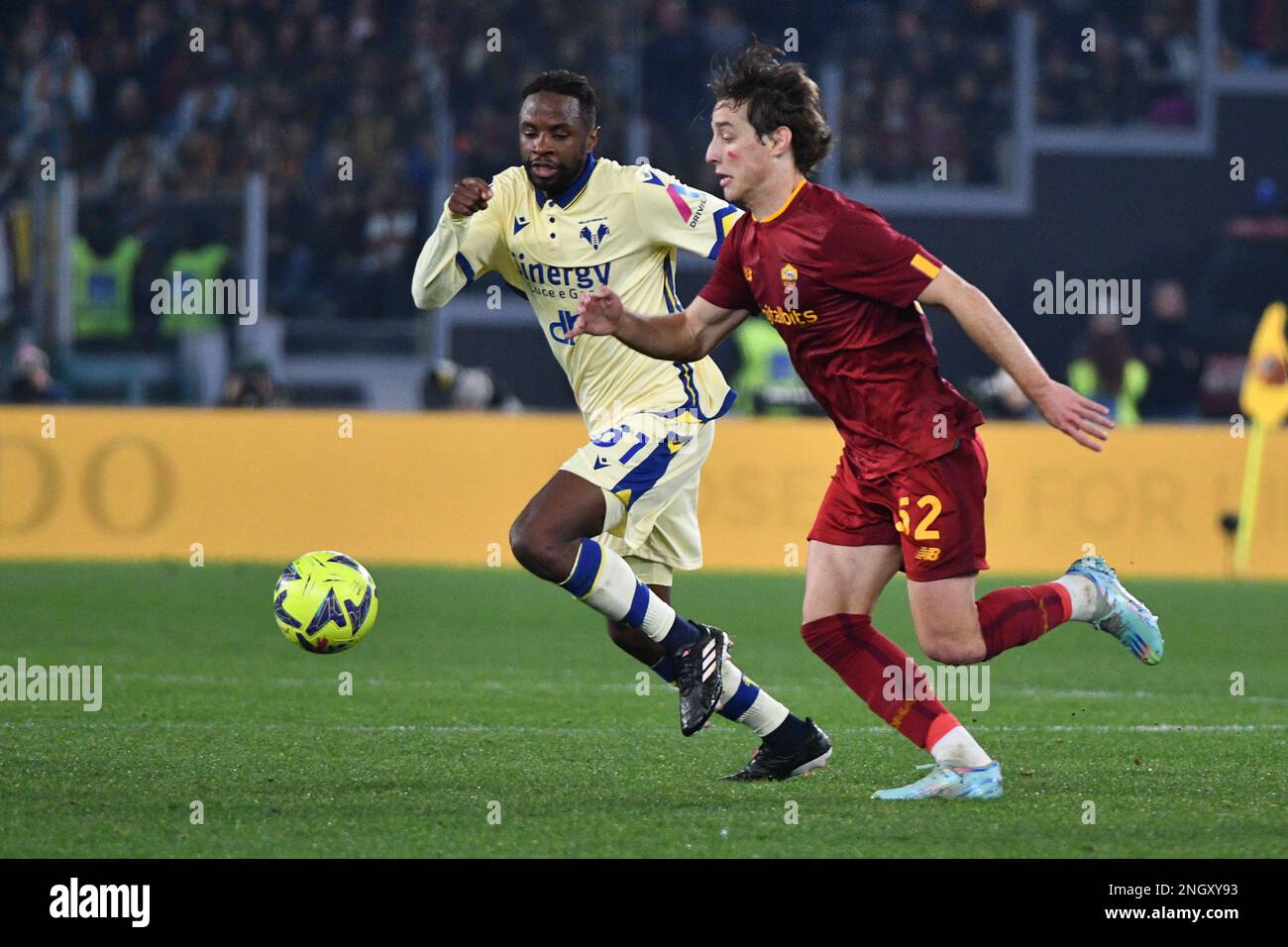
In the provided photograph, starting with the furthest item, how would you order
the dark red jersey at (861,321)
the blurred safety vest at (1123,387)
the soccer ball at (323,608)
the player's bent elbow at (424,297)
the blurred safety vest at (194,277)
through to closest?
the blurred safety vest at (1123,387) → the blurred safety vest at (194,277) → the soccer ball at (323,608) → the player's bent elbow at (424,297) → the dark red jersey at (861,321)

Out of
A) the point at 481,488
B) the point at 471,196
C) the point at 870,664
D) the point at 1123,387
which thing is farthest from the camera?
the point at 1123,387

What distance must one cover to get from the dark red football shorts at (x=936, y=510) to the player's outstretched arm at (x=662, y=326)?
658 mm

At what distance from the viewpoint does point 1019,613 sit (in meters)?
5.64

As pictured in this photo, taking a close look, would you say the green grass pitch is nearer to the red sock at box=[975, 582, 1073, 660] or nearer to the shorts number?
the red sock at box=[975, 582, 1073, 660]

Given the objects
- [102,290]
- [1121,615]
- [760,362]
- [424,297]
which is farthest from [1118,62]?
[1121,615]

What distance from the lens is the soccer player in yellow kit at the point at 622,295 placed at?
609 centimetres

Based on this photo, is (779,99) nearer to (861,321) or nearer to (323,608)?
(861,321)

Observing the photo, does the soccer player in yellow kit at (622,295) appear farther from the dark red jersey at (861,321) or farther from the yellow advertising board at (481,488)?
the yellow advertising board at (481,488)

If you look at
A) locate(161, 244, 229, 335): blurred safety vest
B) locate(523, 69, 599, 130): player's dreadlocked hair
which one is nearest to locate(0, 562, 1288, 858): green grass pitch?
locate(523, 69, 599, 130): player's dreadlocked hair

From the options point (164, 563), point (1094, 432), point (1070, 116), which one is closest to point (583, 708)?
point (1094, 432)

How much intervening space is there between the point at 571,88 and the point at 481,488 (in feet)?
27.4

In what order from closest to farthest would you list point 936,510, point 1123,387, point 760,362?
point 936,510
point 1123,387
point 760,362

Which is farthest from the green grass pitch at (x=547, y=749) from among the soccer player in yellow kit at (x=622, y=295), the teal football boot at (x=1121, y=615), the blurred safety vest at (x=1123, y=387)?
the blurred safety vest at (x=1123, y=387)

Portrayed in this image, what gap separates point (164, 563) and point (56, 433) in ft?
3.97
